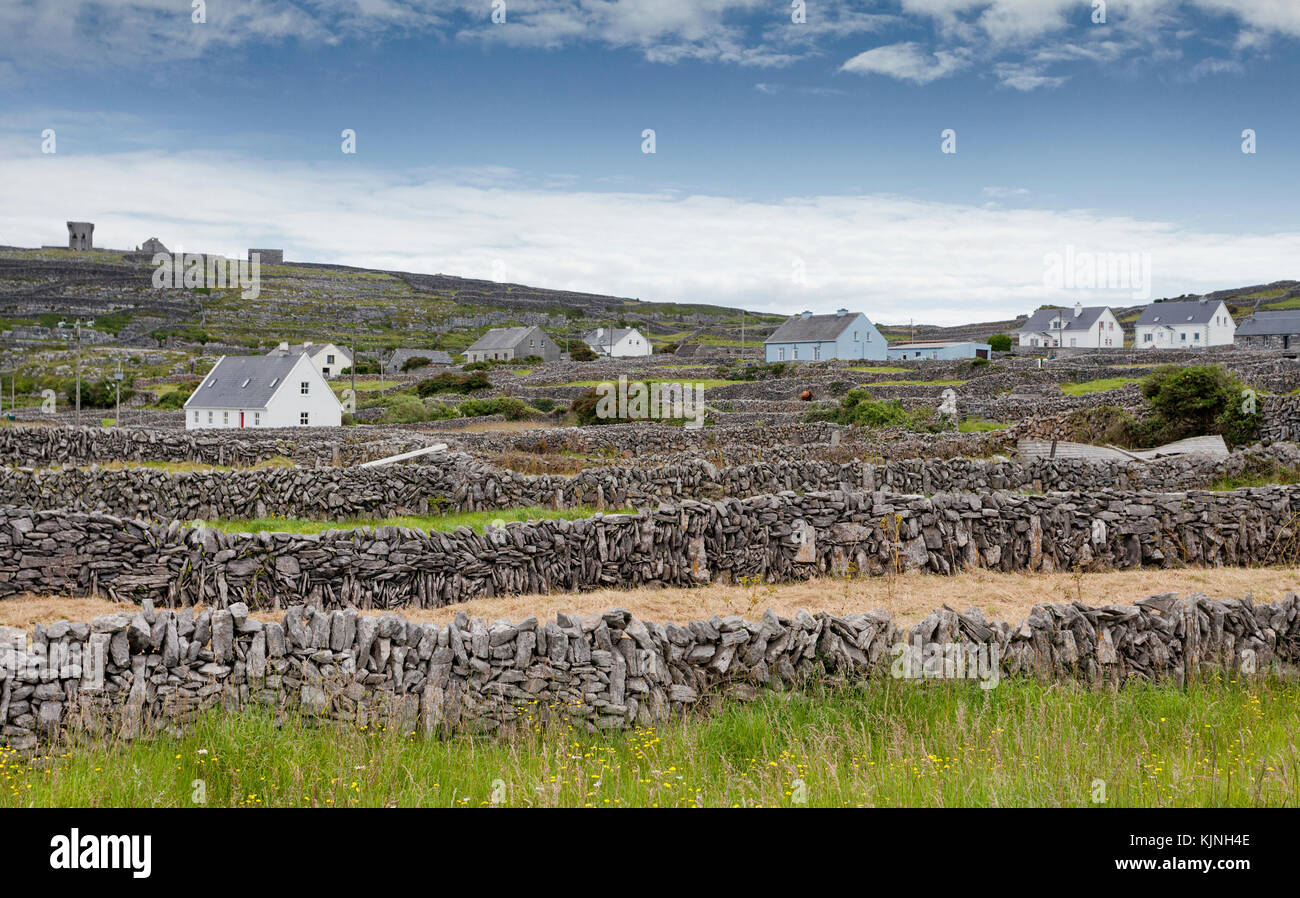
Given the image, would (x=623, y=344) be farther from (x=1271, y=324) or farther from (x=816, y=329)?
(x=1271, y=324)

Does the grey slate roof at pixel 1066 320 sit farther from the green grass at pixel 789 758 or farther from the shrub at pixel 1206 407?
the green grass at pixel 789 758

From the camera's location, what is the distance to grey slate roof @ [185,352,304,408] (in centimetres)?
5541

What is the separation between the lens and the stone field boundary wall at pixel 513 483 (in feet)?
72.7

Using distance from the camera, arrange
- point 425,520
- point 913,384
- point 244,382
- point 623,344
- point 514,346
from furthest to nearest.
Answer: point 623,344 < point 514,346 < point 913,384 < point 244,382 < point 425,520

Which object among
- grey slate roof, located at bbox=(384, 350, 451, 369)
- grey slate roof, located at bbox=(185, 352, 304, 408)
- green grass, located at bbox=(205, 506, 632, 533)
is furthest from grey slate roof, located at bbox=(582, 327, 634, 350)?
green grass, located at bbox=(205, 506, 632, 533)

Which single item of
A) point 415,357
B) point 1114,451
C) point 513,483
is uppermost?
point 415,357

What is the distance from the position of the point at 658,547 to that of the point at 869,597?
363 cm

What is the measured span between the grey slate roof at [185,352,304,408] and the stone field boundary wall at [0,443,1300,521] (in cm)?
3232

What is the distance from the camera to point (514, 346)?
11775cm

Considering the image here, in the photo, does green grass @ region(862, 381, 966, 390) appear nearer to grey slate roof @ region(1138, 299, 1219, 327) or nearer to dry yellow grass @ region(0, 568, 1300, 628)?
dry yellow grass @ region(0, 568, 1300, 628)

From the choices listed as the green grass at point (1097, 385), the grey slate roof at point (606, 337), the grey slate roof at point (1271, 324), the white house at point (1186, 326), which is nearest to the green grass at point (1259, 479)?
the green grass at point (1097, 385)

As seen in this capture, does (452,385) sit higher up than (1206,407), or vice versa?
(452,385)

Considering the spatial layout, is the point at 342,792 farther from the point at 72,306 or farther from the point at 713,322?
the point at 713,322

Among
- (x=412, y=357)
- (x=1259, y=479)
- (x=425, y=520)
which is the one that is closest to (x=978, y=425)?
(x=1259, y=479)
